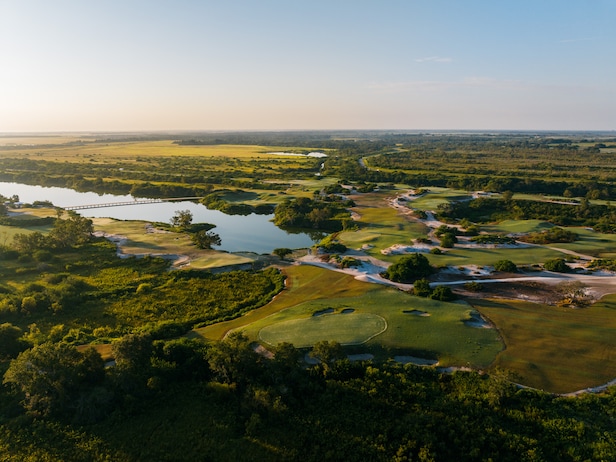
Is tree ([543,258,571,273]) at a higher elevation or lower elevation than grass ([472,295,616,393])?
higher

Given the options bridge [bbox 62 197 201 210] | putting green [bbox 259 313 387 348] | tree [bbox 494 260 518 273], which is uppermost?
bridge [bbox 62 197 201 210]

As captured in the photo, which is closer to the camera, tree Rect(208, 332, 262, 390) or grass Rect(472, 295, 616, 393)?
tree Rect(208, 332, 262, 390)

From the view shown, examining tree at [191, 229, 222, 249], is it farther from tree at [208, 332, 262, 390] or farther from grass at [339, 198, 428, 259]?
tree at [208, 332, 262, 390]

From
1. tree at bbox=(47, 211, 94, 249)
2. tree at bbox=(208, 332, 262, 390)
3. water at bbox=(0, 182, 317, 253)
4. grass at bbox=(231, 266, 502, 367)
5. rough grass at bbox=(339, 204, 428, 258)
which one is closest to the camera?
tree at bbox=(208, 332, 262, 390)

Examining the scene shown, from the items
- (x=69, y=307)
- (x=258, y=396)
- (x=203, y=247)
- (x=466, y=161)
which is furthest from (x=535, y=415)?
(x=466, y=161)

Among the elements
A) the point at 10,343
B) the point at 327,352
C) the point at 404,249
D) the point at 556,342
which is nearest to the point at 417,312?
the point at 556,342

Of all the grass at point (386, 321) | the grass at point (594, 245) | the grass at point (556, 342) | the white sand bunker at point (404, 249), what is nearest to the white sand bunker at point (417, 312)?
the grass at point (386, 321)

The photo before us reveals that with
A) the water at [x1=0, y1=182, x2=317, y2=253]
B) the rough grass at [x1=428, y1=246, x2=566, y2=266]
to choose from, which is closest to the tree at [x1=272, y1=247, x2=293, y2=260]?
the water at [x1=0, y1=182, x2=317, y2=253]

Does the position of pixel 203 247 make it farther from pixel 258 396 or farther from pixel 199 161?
pixel 199 161
